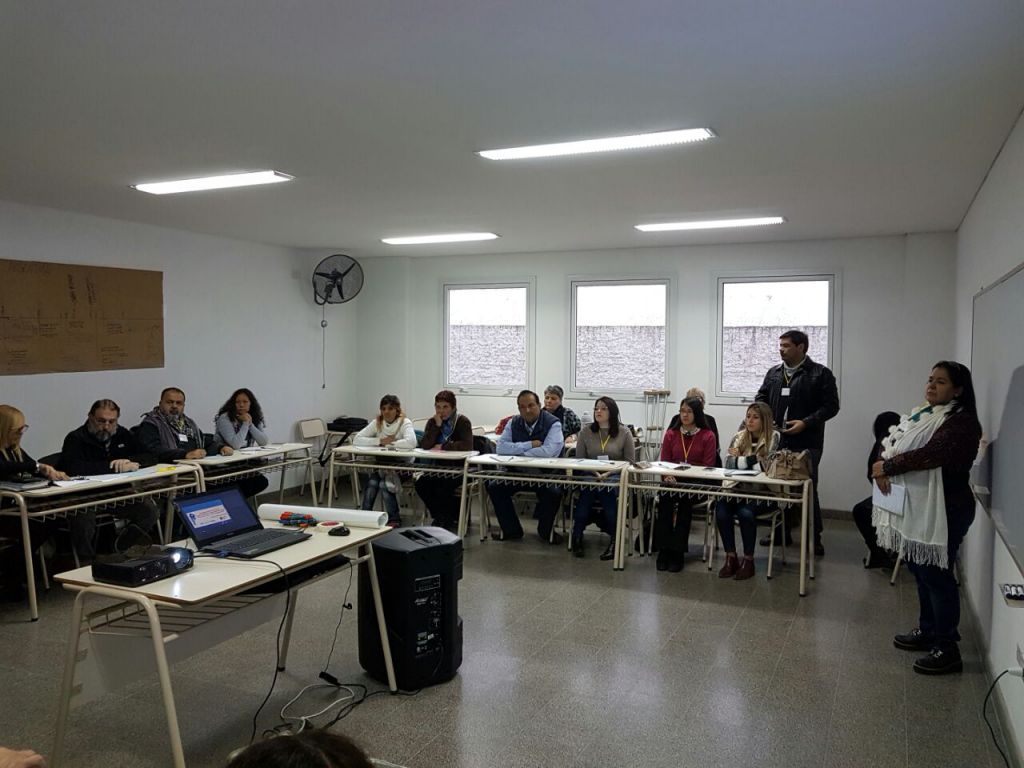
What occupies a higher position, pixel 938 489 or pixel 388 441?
pixel 938 489

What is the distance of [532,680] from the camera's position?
139 inches

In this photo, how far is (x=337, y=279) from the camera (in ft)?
25.9

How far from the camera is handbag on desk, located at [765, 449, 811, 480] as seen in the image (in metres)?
4.96

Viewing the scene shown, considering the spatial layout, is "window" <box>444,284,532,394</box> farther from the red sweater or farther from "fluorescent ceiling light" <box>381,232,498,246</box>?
the red sweater

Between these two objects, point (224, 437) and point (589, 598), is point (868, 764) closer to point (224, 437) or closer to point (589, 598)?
point (589, 598)

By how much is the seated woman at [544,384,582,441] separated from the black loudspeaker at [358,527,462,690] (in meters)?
3.54

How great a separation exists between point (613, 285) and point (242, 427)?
3804mm

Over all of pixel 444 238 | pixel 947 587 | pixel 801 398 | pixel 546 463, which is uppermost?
pixel 444 238

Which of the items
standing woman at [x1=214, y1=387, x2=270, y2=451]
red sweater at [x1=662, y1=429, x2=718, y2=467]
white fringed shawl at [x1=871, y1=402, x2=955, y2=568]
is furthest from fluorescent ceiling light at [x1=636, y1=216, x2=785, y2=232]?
standing woman at [x1=214, y1=387, x2=270, y2=451]

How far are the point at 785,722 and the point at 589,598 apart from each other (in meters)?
1.75

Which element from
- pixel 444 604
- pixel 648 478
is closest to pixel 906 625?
pixel 648 478

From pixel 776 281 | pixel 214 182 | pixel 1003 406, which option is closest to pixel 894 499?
pixel 1003 406

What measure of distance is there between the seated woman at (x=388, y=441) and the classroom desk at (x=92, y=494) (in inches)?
65.3

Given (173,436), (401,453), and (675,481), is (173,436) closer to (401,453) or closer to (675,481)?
(401,453)
